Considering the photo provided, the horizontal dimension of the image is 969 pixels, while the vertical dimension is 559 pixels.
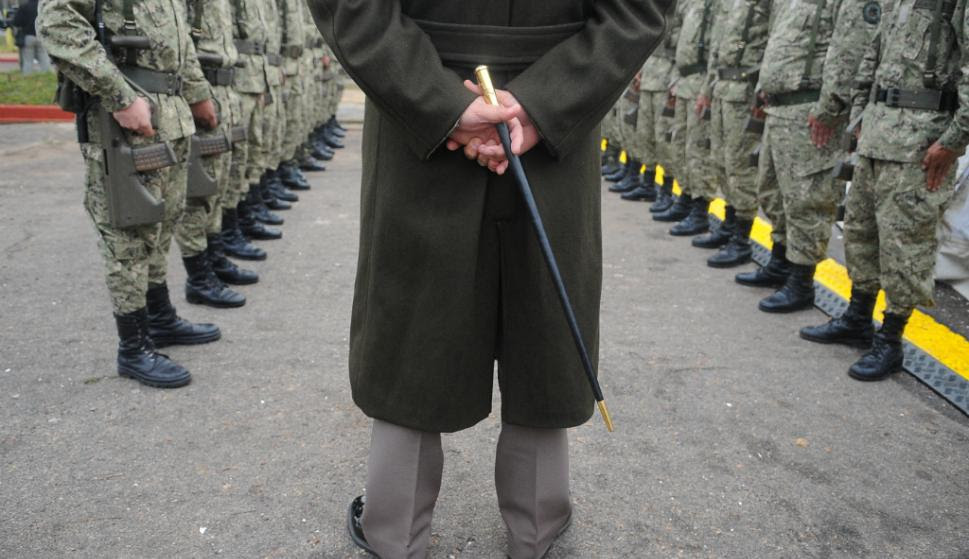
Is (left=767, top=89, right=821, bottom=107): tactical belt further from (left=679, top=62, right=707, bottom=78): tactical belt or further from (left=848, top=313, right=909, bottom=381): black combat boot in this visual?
(left=679, top=62, right=707, bottom=78): tactical belt

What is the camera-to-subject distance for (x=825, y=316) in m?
4.85

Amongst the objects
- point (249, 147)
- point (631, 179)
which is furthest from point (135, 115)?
point (631, 179)

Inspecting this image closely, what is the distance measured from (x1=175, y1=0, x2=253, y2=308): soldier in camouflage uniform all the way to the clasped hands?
2.93 meters

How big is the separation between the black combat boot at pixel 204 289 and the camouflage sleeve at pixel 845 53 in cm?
351

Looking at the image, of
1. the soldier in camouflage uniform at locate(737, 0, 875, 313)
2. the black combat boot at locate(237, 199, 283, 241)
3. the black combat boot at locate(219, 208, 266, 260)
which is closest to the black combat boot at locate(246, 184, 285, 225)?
the black combat boot at locate(237, 199, 283, 241)

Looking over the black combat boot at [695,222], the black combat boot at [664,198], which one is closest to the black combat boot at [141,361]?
the black combat boot at [695,222]

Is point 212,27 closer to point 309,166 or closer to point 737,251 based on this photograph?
point 737,251

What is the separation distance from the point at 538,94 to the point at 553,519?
124 centimetres

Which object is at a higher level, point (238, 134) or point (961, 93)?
point (961, 93)

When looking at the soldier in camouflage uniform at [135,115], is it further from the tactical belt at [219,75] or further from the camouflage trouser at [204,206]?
the tactical belt at [219,75]

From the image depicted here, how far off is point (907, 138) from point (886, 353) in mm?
1053

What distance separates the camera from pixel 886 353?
3949 millimetres

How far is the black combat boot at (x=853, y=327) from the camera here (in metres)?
4.32

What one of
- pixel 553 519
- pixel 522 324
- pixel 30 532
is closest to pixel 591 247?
pixel 522 324
